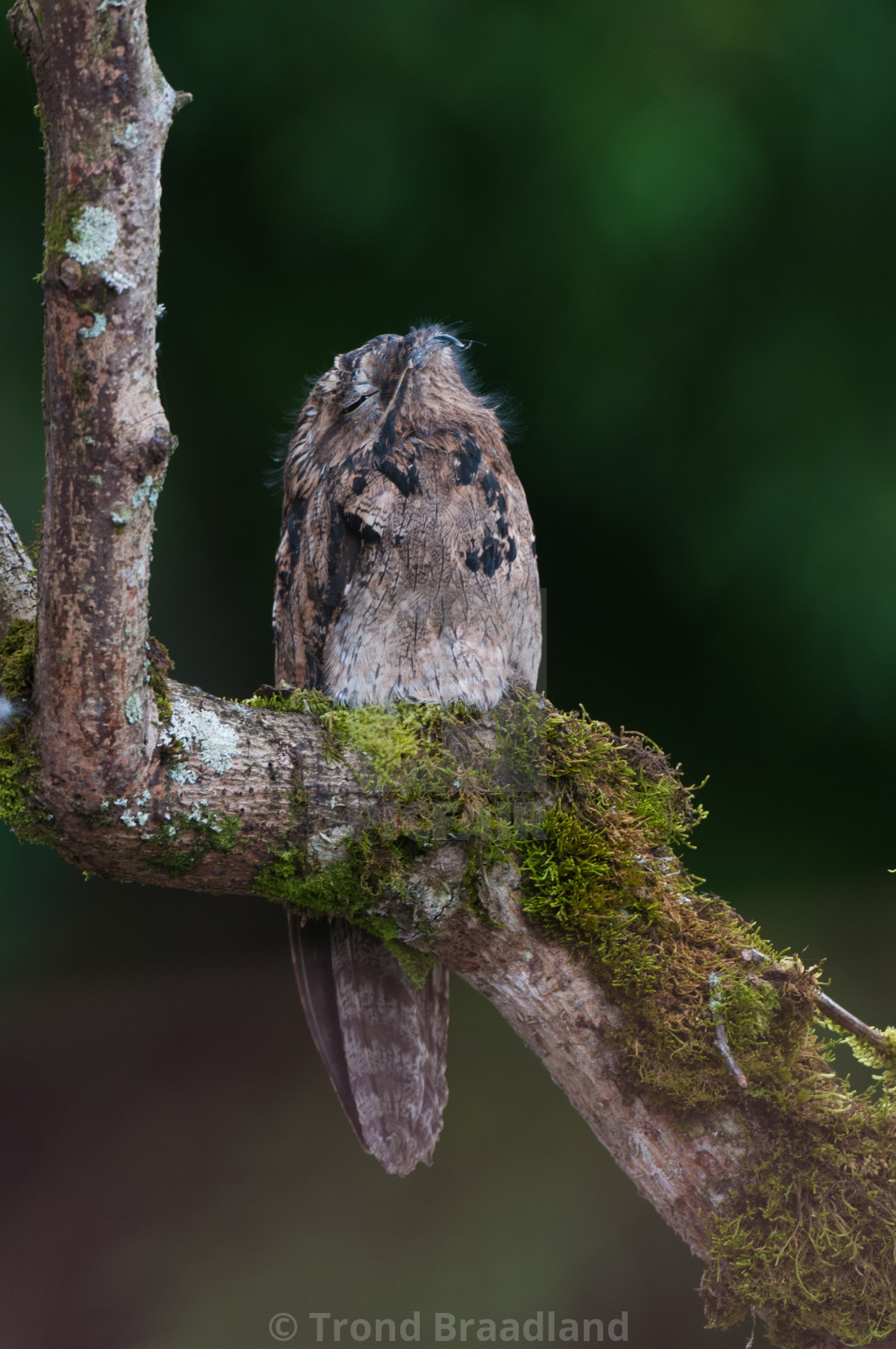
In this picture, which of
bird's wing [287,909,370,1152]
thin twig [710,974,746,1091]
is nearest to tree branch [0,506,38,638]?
bird's wing [287,909,370,1152]

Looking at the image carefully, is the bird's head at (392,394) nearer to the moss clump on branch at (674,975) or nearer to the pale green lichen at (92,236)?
the moss clump on branch at (674,975)

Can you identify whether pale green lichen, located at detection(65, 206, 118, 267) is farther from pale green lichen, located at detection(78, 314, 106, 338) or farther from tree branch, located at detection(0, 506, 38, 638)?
tree branch, located at detection(0, 506, 38, 638)

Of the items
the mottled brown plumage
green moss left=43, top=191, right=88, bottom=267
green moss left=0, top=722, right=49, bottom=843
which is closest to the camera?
green moss left=43, top=191, right=88, bottom=267

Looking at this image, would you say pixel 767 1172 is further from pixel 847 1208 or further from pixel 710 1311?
pixel 710 1311

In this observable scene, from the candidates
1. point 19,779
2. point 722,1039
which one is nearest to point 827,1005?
point 722,1039

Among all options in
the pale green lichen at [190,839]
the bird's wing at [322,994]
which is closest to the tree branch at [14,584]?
the pale green lichen at [190,839]

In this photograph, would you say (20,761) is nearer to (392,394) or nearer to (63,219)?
(63,219)

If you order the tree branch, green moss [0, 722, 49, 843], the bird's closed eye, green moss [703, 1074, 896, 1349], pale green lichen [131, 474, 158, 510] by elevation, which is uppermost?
the bird's closed eye
